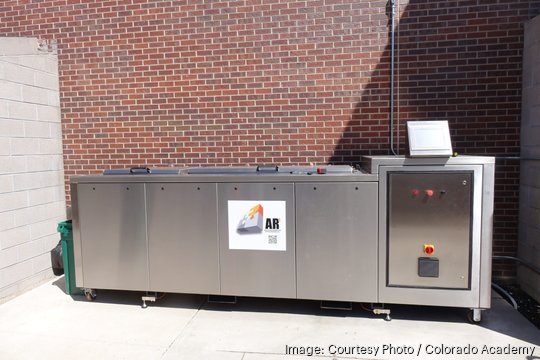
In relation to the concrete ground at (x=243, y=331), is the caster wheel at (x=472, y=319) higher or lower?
higher

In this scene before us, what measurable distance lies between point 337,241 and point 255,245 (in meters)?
0.82

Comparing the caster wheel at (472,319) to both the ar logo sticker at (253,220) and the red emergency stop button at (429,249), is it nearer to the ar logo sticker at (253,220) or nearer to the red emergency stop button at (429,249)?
the red emergency stop button at (429,249)

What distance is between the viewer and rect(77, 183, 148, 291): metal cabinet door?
4.30m

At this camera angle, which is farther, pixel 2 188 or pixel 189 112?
pixel 189 112

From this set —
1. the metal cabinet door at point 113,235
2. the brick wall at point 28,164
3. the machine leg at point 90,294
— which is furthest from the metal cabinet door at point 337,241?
the brick wall at point 28,164

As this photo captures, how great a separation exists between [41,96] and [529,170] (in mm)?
6015

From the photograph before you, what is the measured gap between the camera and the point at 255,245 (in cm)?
408

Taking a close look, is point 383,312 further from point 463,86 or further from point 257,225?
point 463,86

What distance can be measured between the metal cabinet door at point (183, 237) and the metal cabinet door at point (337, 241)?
91cm

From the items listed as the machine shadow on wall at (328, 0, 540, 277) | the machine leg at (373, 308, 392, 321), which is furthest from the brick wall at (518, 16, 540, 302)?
the machine leg at (373, 308, 392, 321)

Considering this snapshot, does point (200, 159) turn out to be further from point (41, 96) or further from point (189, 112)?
point (41, 96)

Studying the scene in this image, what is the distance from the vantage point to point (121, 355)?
3.39 metres

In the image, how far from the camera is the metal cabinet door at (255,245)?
402cm

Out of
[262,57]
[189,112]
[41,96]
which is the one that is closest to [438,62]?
[262,57]
